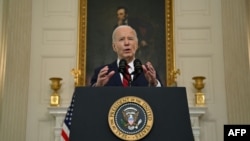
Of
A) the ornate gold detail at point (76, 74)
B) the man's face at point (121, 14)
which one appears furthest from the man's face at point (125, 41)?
the man's face at point (121, 14)

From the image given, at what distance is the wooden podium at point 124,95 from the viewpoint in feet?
10.2

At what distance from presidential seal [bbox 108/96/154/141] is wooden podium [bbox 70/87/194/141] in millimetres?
35

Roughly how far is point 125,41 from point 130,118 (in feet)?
7.17

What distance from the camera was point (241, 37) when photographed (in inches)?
276

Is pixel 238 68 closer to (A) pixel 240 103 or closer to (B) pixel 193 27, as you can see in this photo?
(A) pixel 240 103

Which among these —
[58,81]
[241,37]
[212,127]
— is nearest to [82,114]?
[58,81]

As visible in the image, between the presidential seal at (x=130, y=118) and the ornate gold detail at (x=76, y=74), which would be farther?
the ornate gold detail at (x=76, y=74)

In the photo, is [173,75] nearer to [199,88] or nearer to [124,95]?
[199,88]

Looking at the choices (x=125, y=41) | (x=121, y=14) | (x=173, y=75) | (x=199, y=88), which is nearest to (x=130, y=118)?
(x=125, y=41)

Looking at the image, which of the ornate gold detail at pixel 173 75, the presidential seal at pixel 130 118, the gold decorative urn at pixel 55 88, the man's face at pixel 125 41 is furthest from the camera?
the ornate gold detail at pixel 173 75

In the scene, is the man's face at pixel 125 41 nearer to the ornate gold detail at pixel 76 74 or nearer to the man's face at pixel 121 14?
the ornate gold detail at pixel 76 74

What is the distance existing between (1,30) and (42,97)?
1351 mm

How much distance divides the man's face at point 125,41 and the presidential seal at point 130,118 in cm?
206

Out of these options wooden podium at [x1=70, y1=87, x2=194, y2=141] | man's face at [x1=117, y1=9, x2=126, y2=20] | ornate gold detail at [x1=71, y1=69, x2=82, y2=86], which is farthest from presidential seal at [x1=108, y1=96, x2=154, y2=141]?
man's face at [x1=117, y1=9, x2=126, y2=20]
